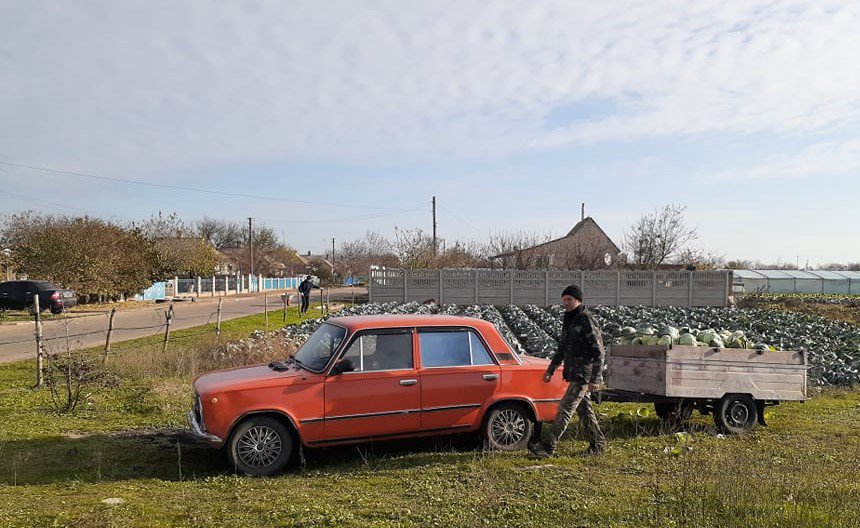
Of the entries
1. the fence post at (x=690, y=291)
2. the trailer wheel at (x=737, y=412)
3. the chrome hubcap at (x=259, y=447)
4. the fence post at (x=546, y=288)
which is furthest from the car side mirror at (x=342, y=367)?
the fence post at (x=690, y=291)

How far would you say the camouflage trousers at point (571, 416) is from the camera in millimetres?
7145

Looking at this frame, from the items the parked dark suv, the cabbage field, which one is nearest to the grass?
the cabbage field

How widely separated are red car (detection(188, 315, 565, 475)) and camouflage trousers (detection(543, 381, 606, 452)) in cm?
47

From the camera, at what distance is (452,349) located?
7.64 metres

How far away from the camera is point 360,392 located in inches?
278

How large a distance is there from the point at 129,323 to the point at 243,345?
14774mm

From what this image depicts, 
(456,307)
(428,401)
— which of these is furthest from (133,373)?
(456,307)

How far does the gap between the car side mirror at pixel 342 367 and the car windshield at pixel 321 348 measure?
17 centimetres

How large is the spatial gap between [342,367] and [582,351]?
2.64m

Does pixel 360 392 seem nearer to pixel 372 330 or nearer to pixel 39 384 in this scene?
pixel 372 330

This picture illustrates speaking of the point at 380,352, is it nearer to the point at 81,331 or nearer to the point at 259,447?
the point at 259,447

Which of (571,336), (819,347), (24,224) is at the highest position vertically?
(24,224)

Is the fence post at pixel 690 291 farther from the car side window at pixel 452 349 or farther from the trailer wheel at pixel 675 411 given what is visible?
the car side window at pixel 452 349

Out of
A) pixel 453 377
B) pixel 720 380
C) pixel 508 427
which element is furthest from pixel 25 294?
pixel 720 380
